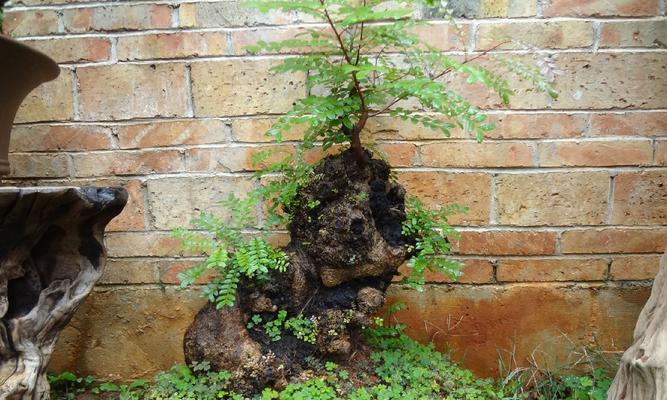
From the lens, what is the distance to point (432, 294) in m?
2.42

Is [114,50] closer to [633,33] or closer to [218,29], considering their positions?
[218,29]

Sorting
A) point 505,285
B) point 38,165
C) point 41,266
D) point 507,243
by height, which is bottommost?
point 505,285

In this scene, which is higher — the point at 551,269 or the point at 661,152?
the point at 661,152

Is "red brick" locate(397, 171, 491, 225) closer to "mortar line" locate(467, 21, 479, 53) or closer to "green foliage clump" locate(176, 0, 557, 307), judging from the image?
"green foliage clump" locate(176, 0, 557, 307)

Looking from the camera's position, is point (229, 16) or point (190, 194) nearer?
point (229, 16)

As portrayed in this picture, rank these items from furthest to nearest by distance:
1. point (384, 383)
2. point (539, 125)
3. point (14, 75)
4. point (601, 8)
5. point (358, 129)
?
point (539, 125)
point (601, 8)
point (384, 383)
point (358, 129)
point (14, 75)

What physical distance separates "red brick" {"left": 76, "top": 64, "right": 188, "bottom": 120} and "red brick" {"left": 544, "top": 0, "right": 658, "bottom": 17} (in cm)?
187

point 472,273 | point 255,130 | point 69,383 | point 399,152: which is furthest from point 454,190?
point 69,383

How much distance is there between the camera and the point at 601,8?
2.18 meters

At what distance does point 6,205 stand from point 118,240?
38.8 inches

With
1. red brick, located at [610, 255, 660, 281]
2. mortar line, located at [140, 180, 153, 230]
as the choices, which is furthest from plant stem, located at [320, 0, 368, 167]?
red brick, located at [610, 255, 660, 281]

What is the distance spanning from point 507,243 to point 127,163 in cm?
203

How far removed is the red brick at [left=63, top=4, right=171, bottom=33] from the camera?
2.23 m

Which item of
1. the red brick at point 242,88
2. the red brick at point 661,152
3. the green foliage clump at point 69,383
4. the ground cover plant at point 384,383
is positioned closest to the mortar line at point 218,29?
the red brick at point 242,88
